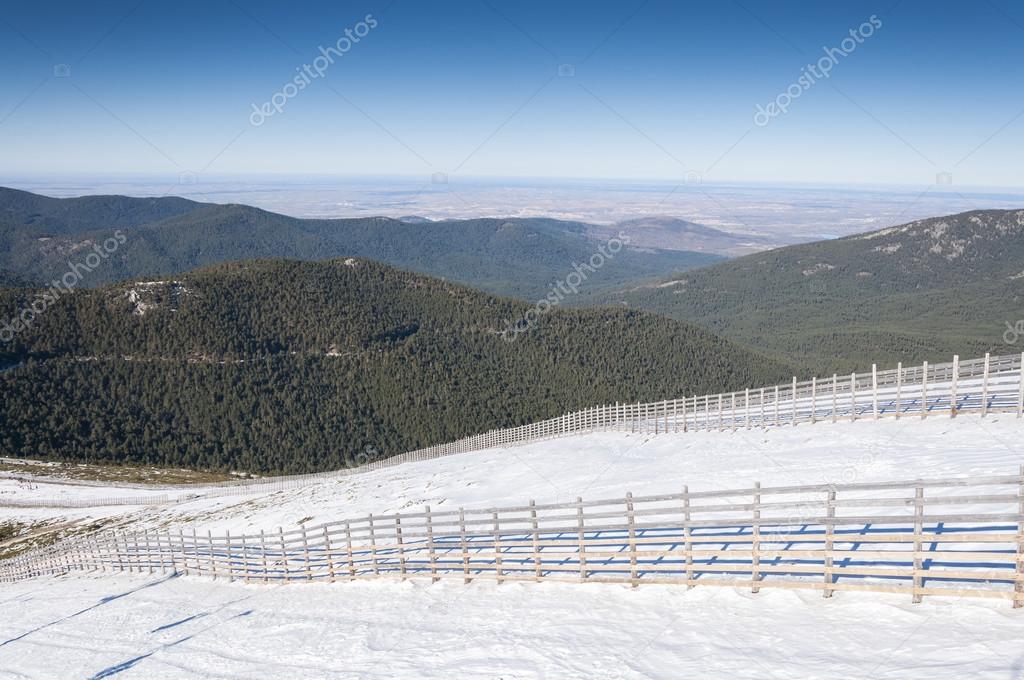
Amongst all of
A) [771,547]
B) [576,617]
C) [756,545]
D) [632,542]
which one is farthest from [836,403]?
[576,617]

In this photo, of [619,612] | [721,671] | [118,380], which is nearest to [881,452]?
[619,612]

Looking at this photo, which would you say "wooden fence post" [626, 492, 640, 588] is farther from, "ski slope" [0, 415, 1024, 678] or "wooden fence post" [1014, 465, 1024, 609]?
"wooden fence post" [1014, 465, 1024, 609]

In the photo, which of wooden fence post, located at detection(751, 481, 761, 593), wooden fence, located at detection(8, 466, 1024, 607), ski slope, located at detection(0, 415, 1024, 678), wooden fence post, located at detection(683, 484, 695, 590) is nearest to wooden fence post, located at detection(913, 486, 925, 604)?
wooden fence, located at detection(8, 466, 1024, 607)

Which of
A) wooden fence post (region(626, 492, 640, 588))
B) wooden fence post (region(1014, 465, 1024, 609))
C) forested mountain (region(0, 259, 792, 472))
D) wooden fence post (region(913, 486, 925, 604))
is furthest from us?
forested mountain (region(0, 259, 792, 472))

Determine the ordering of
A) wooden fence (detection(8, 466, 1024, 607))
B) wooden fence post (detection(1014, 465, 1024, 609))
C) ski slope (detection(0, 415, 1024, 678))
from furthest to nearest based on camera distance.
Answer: wooden fence (detection(8, 466, 1024, 607))
ski slope (detection(0, 415, 1024, 678))
wooden fence post (detection(1014, 465, 1024, 609))

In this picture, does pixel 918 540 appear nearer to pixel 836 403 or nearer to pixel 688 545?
pixel 688 545

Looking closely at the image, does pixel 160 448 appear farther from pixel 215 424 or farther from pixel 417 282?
pixel 417 282
